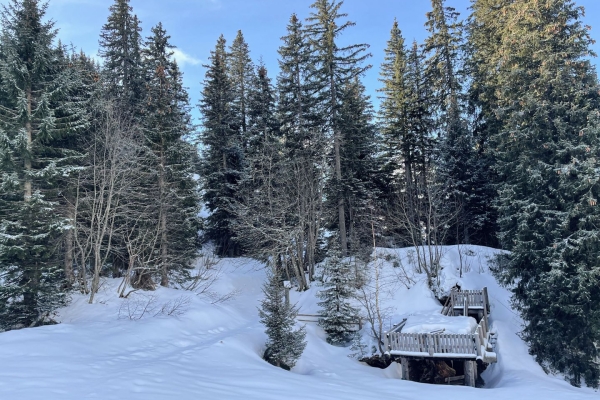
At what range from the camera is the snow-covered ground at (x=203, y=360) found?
5.89 m

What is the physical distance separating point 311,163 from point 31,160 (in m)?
13.5

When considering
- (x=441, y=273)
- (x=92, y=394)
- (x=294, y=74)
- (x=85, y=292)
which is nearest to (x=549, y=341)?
(x=441, y=273)

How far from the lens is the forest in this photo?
11.8 m

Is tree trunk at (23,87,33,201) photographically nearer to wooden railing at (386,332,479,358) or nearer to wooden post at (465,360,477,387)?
wooden railing at (386,332,479,358)

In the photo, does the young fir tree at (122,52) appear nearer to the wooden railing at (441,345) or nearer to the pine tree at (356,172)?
the pine tree at (356,172)

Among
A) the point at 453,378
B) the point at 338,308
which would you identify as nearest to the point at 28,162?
the point at 338,308

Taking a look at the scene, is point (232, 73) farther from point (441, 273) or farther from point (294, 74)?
point (441, 273)

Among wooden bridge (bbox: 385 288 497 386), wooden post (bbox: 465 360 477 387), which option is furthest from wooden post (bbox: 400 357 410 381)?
wooden post (bbox: 465 360 477 387)

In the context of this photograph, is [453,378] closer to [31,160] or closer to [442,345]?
[442,345]

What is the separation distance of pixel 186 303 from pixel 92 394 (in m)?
10.1

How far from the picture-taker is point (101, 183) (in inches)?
587

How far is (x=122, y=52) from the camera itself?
23938 mm

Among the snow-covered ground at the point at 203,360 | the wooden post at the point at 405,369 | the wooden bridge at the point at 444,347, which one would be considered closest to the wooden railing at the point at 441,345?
the wooden bridge at the point at 444,347

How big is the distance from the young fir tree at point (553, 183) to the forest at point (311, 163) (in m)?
0.07
